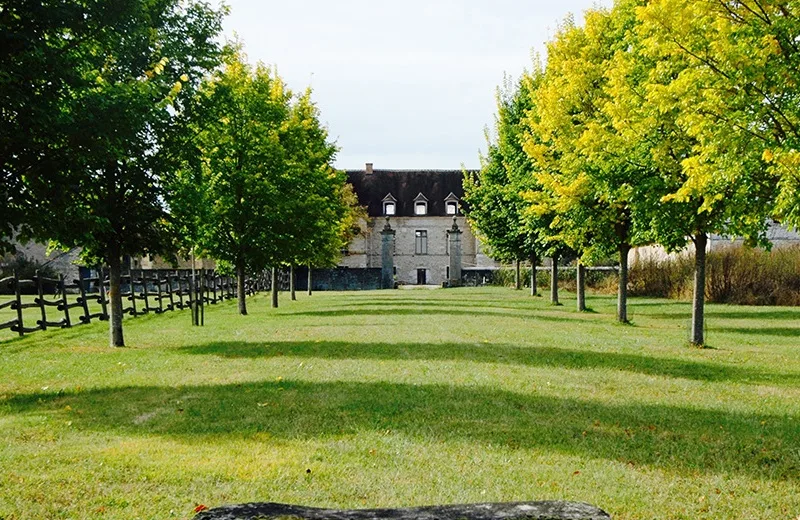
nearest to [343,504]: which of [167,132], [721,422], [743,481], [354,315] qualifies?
[743,481]

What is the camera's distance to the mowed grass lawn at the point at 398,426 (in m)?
6.06

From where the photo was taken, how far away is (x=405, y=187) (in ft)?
271

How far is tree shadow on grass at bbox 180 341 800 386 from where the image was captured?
13156 mm

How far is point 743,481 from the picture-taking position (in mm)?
Answer: 6551

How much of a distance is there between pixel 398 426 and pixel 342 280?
191ft

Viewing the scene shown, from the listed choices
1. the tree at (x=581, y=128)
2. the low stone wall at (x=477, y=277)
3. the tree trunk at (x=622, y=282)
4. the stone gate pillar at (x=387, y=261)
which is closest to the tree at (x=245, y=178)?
the tree at (x=581, y=128)

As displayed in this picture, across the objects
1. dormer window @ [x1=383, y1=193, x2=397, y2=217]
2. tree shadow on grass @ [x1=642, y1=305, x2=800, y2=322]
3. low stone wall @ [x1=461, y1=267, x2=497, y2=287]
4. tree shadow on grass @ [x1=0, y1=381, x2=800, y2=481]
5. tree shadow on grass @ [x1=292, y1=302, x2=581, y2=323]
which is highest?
dormer window @ [x1=383, y1=193, x2=397, y2=217]

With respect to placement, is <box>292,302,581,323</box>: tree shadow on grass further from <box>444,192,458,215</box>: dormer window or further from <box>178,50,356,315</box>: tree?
<box>444,192,458,215</box>: dormer window

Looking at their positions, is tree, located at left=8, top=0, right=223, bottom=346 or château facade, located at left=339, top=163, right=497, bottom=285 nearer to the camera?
tree, located at left=8, top=0, right=223, bottom=346

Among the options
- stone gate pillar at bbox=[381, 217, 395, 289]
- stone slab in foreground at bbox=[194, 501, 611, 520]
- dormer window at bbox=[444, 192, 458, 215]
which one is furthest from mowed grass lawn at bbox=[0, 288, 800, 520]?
dormer window at bbox=[444, 192, 458, 215]

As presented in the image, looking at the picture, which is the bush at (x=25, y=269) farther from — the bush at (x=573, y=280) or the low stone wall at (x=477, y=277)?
the low stone wall at (x=477, y=277)

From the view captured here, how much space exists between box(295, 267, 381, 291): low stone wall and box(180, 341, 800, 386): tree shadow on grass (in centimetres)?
4841

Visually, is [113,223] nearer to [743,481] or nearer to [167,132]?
[167,132]

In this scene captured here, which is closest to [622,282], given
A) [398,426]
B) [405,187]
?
[398,426]
